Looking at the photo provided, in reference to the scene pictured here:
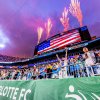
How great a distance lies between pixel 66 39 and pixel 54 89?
22.1 meters

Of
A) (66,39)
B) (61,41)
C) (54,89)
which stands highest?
(66,39)

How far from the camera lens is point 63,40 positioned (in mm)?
25094

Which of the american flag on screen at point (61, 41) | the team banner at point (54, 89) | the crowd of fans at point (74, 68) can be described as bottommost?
the team banner at point (54, 89)

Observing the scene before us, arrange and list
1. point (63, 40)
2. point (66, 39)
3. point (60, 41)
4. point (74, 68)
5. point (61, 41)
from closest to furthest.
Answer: point (74, 68) → point (66, 39) → point (63, 40) → point (61, 41) → point (60, 41)

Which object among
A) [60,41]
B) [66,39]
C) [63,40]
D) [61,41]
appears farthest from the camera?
[60,41]

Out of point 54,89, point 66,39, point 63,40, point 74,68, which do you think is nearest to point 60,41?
point 63,40

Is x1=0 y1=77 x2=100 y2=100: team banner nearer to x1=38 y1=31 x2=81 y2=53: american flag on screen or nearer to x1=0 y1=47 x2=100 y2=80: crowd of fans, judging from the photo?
x1=0 y1=47 x2=100 y2=80: crowd of fans

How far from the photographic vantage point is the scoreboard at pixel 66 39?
2288 centimetres

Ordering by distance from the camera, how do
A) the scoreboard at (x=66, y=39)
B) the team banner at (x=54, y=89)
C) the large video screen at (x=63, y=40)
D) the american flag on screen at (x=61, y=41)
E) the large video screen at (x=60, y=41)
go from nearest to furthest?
the team banner at (x=54, y=89), the scoreboard at (x=66, y=39), the large video screen at (x=63, y=40), the american flag on screen at (x=61, y=41), the large video screen at (x=60, y=41)

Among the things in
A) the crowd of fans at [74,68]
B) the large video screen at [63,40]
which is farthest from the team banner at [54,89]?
the large video screen at [63,40]

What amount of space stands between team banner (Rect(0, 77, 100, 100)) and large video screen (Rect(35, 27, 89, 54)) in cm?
1956

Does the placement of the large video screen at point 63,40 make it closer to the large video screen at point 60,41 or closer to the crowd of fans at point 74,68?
the large video screen at point 60,41

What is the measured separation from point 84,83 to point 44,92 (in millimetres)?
1127

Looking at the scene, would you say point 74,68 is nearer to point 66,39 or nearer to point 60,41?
point 66,39
